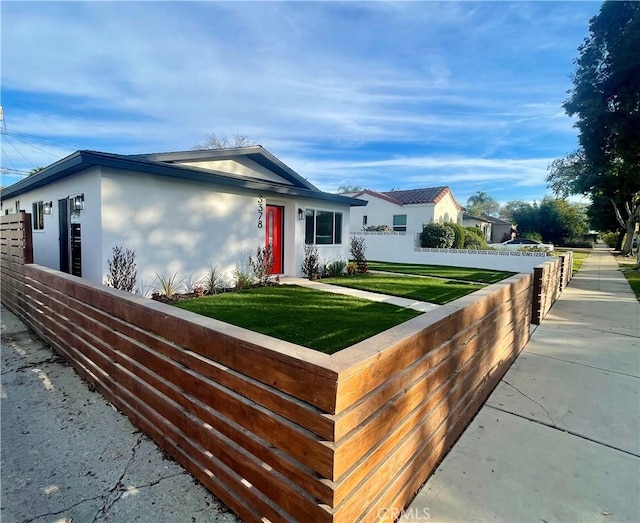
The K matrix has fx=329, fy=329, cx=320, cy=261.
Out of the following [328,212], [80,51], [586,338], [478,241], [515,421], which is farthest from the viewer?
[478,241]

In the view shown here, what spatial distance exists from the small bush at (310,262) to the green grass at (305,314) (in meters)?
2.32

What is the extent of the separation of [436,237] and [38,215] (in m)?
17.0

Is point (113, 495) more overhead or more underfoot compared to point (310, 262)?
more underfoot

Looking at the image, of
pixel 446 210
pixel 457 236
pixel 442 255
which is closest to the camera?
pixel 442 255

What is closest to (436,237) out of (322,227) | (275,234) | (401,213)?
(401,213)

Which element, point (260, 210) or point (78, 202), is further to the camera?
point (260, 210)

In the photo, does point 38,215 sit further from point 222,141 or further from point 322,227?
point 222,141

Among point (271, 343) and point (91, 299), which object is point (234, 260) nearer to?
point (91, 299)

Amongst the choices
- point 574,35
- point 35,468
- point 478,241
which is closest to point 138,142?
point 478,241

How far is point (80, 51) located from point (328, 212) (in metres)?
8.65

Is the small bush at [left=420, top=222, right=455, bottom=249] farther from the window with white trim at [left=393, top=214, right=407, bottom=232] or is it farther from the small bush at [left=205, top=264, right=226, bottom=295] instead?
the small bush at [left=205, top=264, right=226, bottom=295]

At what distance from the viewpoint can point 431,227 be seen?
60.1ft

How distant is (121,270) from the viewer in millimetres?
6664

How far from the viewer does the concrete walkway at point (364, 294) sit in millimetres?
6938
